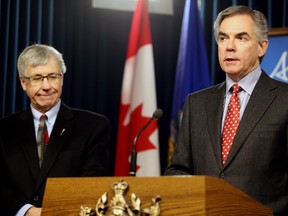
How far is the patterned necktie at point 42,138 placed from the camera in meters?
3.61

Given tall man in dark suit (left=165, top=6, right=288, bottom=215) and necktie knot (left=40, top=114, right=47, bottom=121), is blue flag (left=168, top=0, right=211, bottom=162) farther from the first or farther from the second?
tall man in dark suit (left=165, top=6, right=288, bottom=215)

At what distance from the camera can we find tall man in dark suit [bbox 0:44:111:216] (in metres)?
3.52

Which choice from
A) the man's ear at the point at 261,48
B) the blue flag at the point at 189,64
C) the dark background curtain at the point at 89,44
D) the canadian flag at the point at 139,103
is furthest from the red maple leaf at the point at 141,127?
the man's ear at the point at 261,48

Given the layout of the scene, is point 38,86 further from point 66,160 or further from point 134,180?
point 134,180

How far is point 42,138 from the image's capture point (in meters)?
3.66

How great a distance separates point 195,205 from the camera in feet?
7.22

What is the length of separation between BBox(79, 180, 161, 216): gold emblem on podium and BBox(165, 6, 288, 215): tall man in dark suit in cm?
67

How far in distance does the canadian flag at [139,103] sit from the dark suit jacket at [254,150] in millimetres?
1878

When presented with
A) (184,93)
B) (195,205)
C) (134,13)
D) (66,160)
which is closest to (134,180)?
(195,205)

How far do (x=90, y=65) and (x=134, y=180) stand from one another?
3.25m

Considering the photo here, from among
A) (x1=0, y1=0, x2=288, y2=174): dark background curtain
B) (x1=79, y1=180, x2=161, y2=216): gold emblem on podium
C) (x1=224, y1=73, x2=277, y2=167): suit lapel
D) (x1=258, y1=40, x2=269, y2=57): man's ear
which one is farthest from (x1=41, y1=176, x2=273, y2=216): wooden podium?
(x1=0, y1=0, x2=288, y2=174): dark background curtain

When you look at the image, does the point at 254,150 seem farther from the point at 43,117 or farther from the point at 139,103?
the point at 139,103

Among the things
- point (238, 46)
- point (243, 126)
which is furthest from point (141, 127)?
point (243, 126)

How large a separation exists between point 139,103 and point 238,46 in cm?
212
